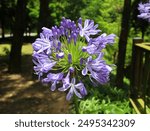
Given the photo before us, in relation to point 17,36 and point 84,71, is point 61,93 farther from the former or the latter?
point 84,71

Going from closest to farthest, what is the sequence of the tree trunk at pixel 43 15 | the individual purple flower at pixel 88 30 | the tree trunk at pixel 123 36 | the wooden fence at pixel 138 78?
the individual purple flower at pixel 88 30 < the wooden fence at pixel 138 78 < the tree trunk at pixel 123 36 < the tree trunk at pixel 43 15

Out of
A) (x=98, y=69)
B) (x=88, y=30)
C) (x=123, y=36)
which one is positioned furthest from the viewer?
(x=123, y=36)

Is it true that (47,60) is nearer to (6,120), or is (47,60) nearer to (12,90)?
(6,120)

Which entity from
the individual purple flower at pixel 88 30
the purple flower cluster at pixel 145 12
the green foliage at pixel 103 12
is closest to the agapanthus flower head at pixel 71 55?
the individual purple flower at pixel 88 30

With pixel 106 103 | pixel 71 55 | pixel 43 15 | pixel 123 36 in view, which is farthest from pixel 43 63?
pixel 43 15

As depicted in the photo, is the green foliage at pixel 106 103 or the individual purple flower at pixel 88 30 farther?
the green foliage at pixel 106 103

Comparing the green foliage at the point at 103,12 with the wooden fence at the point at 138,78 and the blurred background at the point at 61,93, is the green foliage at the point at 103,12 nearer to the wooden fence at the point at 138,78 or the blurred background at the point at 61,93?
the blurred background at the point at 61,93

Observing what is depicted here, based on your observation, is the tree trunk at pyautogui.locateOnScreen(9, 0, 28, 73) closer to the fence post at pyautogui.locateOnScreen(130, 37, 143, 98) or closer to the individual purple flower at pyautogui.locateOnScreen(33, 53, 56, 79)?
the fence post at pyautogui.locateOnScreen(130, 37, 143, 98)
